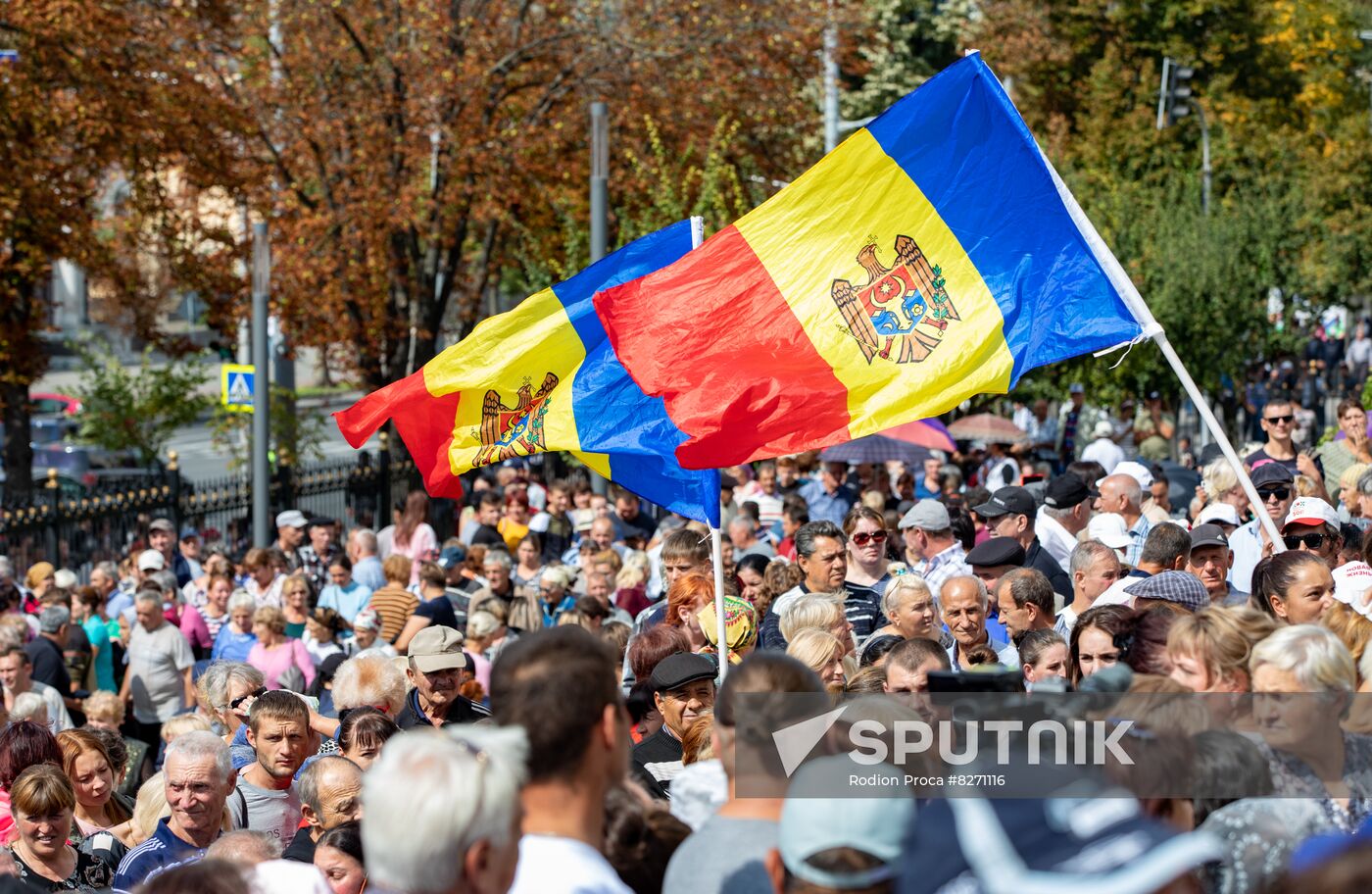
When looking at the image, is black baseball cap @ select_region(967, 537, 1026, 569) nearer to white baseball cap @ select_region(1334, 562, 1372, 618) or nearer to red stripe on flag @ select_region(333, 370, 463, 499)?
white baseball cap @ select_region(1334, 562, 1372, 618)

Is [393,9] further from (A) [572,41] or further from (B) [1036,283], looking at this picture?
(B) [1036,283]

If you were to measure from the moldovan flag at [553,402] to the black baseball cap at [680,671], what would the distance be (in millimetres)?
1040

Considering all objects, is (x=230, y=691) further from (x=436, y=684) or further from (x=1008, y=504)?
(x=1008, y=504)

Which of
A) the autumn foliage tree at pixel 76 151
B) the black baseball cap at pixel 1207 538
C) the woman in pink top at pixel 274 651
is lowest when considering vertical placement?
the woman in pink top at pixel 274 651

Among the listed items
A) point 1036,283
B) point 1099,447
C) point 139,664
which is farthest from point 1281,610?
point 1099,447

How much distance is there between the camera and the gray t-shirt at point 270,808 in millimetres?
6484

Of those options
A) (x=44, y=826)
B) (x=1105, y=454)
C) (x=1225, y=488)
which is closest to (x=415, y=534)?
(x=1105, y=454)

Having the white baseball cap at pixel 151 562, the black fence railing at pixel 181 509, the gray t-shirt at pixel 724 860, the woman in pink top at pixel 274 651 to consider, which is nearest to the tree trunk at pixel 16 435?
the black fence railing at pixel 181 509

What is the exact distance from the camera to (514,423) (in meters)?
7.65

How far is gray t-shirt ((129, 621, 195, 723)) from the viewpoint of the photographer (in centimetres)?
1028

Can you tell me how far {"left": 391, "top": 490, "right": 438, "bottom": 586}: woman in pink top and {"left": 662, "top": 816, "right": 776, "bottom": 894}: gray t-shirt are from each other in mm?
10475

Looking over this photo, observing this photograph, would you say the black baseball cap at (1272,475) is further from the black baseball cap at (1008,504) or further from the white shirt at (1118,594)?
the white shirt at (1118,594)

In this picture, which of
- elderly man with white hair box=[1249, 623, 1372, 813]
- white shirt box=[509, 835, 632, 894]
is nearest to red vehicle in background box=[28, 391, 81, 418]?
elderly man with white hair box=[1249, 623, 1372, 813]

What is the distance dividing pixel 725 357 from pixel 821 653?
148cm
